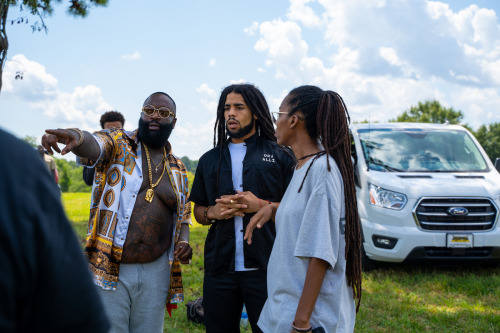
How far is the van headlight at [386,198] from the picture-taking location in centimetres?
708

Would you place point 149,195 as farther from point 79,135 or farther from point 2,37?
point 2,37

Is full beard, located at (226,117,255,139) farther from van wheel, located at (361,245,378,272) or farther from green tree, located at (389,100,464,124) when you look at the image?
green tree, located at (389,100,464,124)

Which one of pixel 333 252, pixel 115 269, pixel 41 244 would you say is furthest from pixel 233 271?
pixel 41 244

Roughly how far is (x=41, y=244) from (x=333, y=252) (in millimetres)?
1603

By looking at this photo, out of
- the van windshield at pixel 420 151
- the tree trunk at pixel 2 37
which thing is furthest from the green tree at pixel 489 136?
the tree trunk at pixel 2 37

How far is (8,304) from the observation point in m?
0.79

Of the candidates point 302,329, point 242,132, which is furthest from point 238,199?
point 302,329

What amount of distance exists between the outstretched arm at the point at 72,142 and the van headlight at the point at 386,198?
503 cm

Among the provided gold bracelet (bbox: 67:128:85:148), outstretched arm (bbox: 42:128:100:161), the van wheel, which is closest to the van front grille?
the van wheel

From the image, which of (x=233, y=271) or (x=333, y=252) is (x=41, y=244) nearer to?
(x=333, y=252)

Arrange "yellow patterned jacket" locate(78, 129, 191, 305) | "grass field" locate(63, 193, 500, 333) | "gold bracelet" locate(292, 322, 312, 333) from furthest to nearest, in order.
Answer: "grass field" locate(63, 193, 500, 333) < "yellow patterned jacket" locate(78, 129, 191, 305) < "gold bracelet" locate(292, 322, 312, 333)

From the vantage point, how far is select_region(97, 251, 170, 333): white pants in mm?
3219

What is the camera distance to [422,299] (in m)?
6.14

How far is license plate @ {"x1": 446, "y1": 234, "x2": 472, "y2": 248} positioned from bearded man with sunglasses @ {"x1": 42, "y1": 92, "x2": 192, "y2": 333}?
15.7ft
